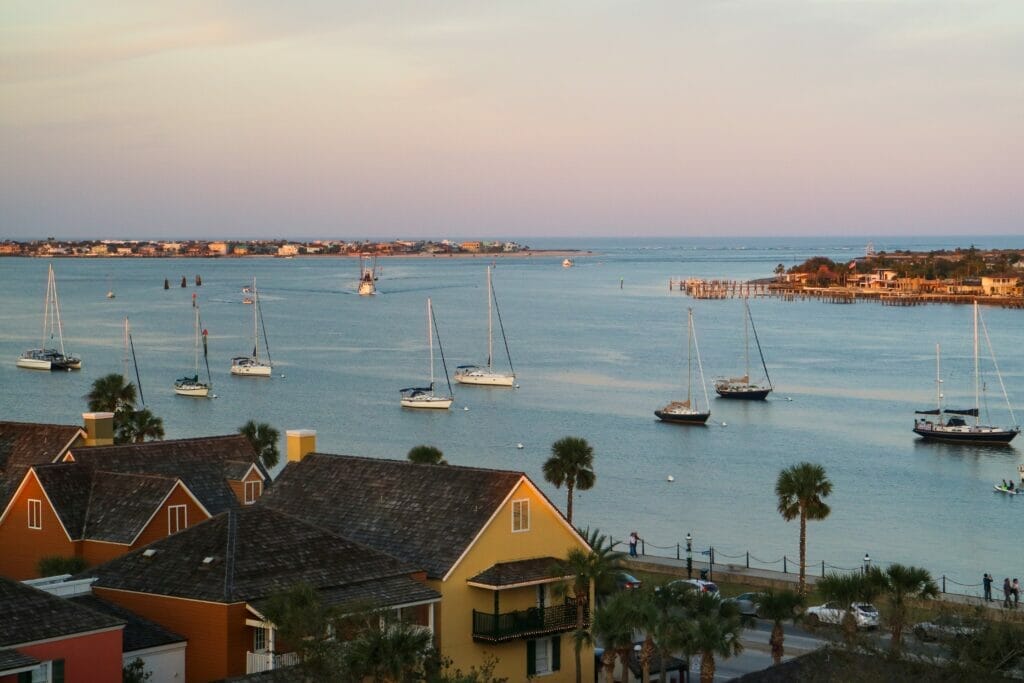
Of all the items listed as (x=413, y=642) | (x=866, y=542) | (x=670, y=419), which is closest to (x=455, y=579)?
(x=413, y=642)

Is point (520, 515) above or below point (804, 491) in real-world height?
above

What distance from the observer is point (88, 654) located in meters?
21.7

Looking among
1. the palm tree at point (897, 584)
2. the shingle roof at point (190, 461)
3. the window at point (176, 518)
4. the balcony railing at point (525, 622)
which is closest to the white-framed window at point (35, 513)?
the shingle roof at point (190, 461)

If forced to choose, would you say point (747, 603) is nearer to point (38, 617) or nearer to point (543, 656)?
point (543, 656)

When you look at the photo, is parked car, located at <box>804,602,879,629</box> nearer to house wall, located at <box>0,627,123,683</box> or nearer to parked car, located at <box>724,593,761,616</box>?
parked car, located at <box>724,593,761,616</box>

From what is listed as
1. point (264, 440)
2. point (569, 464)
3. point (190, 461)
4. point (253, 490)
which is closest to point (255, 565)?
point (253, 490)

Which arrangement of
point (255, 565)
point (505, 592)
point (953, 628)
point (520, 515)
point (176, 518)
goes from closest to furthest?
point (953, 628) < point (255, 565) < point (505, 592) < point (520, 515) < point (176, 518)

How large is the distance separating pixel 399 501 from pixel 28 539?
1016cm

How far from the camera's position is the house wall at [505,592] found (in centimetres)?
2689

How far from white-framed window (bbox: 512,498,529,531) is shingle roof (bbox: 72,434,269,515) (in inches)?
352

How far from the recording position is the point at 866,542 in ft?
194

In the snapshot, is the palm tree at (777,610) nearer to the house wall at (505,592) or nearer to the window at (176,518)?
the house wall at (505,592)

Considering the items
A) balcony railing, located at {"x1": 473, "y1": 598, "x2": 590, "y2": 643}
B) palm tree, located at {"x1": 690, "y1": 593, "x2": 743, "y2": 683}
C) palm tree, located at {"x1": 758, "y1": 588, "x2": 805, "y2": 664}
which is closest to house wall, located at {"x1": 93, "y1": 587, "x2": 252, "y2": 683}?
balcony railing, located at {"x1": 473, "y1": 598, "x2": 590, "y2": 643}

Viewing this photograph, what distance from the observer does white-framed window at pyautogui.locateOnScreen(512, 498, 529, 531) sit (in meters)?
28.1
